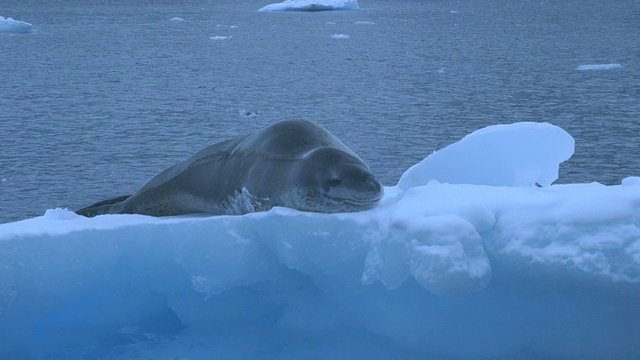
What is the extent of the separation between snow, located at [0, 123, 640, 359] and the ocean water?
6.64 meters

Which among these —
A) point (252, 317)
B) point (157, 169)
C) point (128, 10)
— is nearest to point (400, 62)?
point (157, 169)

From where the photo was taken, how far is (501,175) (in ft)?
21.9

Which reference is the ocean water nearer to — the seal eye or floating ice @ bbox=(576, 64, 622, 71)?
floating ice @ bbox=(576, 64, 622, 71)

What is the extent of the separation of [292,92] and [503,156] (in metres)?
17.0

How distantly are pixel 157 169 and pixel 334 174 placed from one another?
29.8 feet

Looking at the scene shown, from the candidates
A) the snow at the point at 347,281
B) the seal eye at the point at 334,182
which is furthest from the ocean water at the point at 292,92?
the seal eye at the point at 334,182

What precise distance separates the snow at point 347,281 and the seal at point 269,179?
0.95ft

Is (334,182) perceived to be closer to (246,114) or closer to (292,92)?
(246,114)

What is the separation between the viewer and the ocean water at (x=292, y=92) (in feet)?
48.1

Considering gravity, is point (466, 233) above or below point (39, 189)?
above

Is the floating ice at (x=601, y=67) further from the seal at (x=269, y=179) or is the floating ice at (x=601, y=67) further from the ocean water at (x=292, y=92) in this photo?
the seal at (x=269, y=179)

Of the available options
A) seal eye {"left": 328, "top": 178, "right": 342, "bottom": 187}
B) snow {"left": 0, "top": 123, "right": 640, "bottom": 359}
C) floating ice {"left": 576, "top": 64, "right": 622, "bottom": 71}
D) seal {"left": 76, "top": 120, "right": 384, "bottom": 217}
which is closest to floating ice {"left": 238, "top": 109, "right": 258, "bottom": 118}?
floating ice {"left": 576, "top": 64, "right": 622, "bottom": 71}

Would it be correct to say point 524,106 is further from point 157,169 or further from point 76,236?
point 76,236

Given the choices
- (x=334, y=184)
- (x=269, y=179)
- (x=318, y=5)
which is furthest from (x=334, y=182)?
(x=318, y=5)
